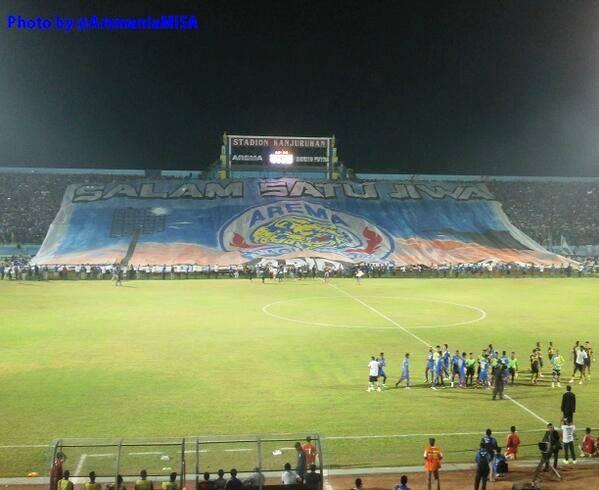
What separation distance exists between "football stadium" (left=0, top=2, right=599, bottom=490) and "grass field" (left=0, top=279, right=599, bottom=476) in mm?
113

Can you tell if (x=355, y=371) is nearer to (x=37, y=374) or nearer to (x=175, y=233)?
(x=37, y=374)

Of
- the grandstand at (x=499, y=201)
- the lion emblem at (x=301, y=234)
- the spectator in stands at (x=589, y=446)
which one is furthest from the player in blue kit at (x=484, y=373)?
the grandstand at (x=499, y=201)

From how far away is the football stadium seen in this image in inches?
518

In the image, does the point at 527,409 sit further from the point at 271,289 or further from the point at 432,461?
the point at 271,289

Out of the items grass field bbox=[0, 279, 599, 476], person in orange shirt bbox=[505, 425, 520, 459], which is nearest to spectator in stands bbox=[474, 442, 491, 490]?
grass field bbox=[0, 279, 599, 476]

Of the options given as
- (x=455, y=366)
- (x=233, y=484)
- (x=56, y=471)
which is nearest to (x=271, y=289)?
(x=455, y=366)

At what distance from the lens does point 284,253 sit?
64.6m

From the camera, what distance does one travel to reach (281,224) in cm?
7075

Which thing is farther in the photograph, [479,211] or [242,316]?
[479,211]

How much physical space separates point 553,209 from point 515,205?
4.92 metres

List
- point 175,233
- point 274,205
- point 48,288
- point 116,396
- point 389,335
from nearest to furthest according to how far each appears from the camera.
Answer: point 116,396 → point 389,335 → point 48,288 → point 175,233 → point 274,205

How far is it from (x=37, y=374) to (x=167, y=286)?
1180 inches

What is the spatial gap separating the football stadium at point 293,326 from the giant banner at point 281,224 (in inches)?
12.0

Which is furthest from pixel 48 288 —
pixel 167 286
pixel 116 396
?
pixel 116 396
